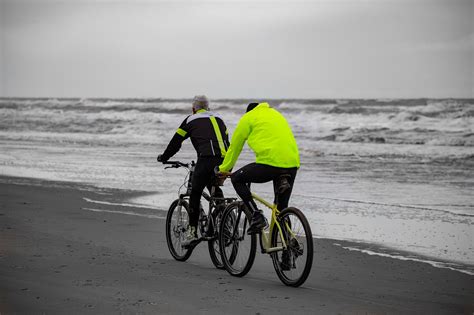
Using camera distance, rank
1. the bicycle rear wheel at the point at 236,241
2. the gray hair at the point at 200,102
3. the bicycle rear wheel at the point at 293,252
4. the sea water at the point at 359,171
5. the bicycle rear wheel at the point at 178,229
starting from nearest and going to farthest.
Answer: the bicycle rear wheel at the point at 293,252
the bicycle rear wheel at the point at 236,241
the gray hair at the point at 200,102
the bicycle rear wheel at the point at 178,229
the sea water at the point at 359,171

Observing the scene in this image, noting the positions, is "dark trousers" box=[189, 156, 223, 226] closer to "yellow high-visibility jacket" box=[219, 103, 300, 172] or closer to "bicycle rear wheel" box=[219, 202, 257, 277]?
"bicycle rear wheel" box=[219, 202, 257, 277]

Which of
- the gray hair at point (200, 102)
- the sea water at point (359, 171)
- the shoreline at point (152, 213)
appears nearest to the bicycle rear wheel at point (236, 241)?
the gray hair at point (200, 102)

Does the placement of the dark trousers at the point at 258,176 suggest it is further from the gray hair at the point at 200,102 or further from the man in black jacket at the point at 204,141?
the gray hair at the point at 200,102

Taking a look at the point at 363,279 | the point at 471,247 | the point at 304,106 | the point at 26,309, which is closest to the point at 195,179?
the point at 363,279

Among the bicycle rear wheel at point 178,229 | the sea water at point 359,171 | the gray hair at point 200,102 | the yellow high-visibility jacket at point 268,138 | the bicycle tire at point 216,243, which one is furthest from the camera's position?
the sea water at point 359,171

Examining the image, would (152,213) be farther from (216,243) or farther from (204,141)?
(204,141)

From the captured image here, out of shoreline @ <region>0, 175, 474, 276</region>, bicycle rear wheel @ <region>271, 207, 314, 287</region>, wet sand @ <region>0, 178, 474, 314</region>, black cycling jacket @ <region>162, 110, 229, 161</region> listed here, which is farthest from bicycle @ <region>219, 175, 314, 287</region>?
shoreline @ <region>0, 175, 474, 276</region>

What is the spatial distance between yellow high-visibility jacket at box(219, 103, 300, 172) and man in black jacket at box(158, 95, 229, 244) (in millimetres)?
831

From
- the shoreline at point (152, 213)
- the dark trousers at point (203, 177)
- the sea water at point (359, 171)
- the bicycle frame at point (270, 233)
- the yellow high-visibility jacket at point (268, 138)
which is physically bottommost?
the shoreline at point (152, 213)

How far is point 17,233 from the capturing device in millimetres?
8719

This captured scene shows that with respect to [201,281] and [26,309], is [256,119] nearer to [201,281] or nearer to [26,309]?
[201,281]

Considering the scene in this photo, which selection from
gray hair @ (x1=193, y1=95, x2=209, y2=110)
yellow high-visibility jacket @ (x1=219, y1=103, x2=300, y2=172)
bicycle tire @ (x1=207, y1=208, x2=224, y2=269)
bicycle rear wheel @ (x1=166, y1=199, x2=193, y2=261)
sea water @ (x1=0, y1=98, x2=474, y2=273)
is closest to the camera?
yellow high-visibility jacket @ (x1=219, y1=103, x2=300, y2=172)

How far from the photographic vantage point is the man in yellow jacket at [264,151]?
251 inches

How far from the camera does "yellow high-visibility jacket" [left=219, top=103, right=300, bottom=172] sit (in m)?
6.38
